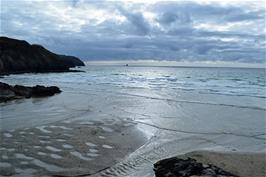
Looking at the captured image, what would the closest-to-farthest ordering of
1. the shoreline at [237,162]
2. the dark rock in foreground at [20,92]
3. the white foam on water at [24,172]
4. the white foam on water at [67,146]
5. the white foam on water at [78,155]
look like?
the shoreline at [237,162], the white foam on water at [24,172], the white foam on water at [78,155], the white foam on water at [67,146], the dark rock in foreground at [20,92]

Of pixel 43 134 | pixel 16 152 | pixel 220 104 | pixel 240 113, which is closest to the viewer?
pixel 16 152

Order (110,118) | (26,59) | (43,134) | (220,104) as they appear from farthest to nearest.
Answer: (26,59)
(220,104)
(110,118)
(43,134)

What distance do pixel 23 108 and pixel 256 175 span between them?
11.8 m

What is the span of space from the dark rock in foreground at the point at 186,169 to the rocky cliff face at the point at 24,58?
68.7m

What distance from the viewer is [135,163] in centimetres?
709

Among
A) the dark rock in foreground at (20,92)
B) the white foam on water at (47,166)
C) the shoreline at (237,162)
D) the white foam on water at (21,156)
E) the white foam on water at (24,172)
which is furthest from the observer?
the dark rock in foreground at (20,92)

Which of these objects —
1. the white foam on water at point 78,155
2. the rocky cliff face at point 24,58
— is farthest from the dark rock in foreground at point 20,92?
the rocky cliff face at point 24,58

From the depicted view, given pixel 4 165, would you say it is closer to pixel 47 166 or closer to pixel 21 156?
pixel 21 156

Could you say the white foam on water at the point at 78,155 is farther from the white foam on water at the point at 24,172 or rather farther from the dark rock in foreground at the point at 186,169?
the dark rock in foreground at the point at 186,169

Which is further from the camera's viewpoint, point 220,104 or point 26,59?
point 26,59

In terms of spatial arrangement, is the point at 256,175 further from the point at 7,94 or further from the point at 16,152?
the point at 7,94

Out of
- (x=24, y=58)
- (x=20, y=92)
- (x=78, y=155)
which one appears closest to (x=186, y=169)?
(x=78, y=155)

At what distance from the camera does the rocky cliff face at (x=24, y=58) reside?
7294 centimetres

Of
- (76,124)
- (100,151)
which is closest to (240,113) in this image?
(76,124)
